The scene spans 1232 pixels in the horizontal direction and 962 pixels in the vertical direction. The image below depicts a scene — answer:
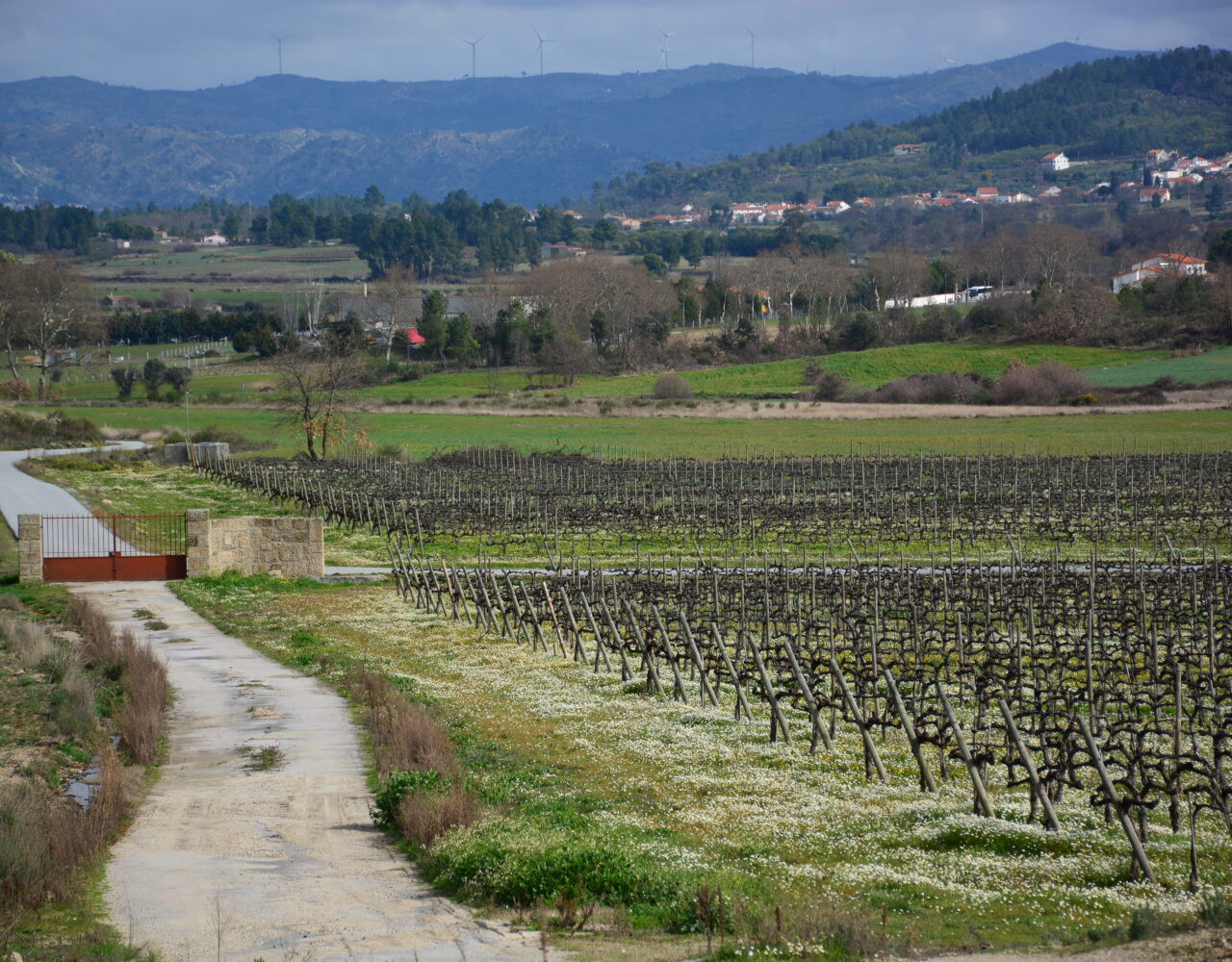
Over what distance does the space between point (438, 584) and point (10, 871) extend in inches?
879

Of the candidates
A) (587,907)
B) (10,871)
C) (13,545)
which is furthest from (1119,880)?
(13,545)

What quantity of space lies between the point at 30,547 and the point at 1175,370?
86.7m

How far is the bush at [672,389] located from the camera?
106 metres

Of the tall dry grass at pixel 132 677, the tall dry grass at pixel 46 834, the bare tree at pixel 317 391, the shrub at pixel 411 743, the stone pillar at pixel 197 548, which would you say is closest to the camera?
the tall dry grass at pixel 46 834

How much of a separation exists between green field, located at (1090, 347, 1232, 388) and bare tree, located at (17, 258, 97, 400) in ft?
268

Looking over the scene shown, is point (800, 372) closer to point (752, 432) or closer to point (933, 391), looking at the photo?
point (933, 391)

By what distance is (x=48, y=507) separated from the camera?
5328cm

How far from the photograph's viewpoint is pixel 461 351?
13012cm

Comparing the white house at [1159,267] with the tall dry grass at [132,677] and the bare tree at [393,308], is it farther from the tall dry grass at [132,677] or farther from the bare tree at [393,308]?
the tall dry grass at [132,677]

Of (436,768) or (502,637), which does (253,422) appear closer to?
(502,637)

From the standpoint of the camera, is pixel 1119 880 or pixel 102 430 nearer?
pixel 1119 880

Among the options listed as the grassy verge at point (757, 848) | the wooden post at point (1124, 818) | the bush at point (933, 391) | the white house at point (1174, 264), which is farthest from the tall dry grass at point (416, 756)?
the white house at point (1174, 264)

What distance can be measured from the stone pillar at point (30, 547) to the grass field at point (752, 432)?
133 feet

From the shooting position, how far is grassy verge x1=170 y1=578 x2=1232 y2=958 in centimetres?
1273
